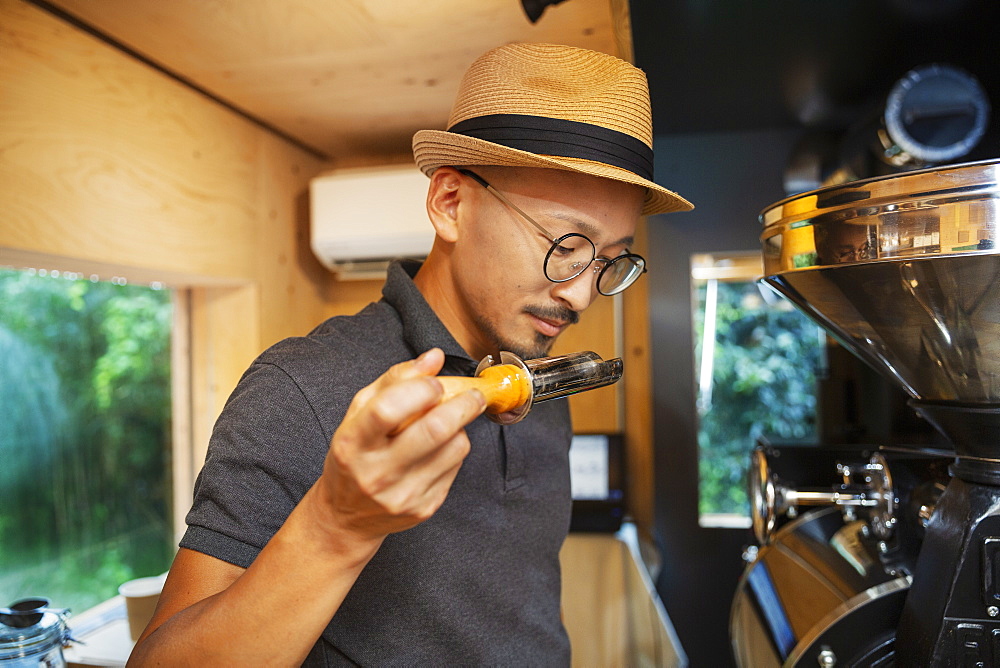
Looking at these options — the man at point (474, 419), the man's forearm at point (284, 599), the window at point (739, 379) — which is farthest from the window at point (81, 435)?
the window at point (739, 379)

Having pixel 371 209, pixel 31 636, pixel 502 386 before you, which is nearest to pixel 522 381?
pixel 502 386

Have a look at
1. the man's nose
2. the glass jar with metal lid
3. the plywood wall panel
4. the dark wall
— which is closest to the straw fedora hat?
the man's nose

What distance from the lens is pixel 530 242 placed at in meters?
0.99

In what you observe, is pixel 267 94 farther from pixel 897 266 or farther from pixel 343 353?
pixel 897 266

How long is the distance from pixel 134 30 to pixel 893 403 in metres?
2.39

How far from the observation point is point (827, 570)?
3.69ft

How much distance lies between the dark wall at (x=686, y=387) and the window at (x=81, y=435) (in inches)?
66.5

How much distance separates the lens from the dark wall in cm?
246

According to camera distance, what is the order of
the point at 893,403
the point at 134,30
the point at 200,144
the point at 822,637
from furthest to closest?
the point at 893,403, the point at 200,144, the point at 134,30, the point at 822,637

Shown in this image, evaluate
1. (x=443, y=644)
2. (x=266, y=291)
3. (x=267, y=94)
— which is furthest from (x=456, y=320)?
(x=266, y=291)

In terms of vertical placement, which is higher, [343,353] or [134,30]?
[134,30]

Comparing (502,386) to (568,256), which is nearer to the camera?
(502,386)

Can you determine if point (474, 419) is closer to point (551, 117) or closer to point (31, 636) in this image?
point (551, 117)

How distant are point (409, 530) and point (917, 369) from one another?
70cm
